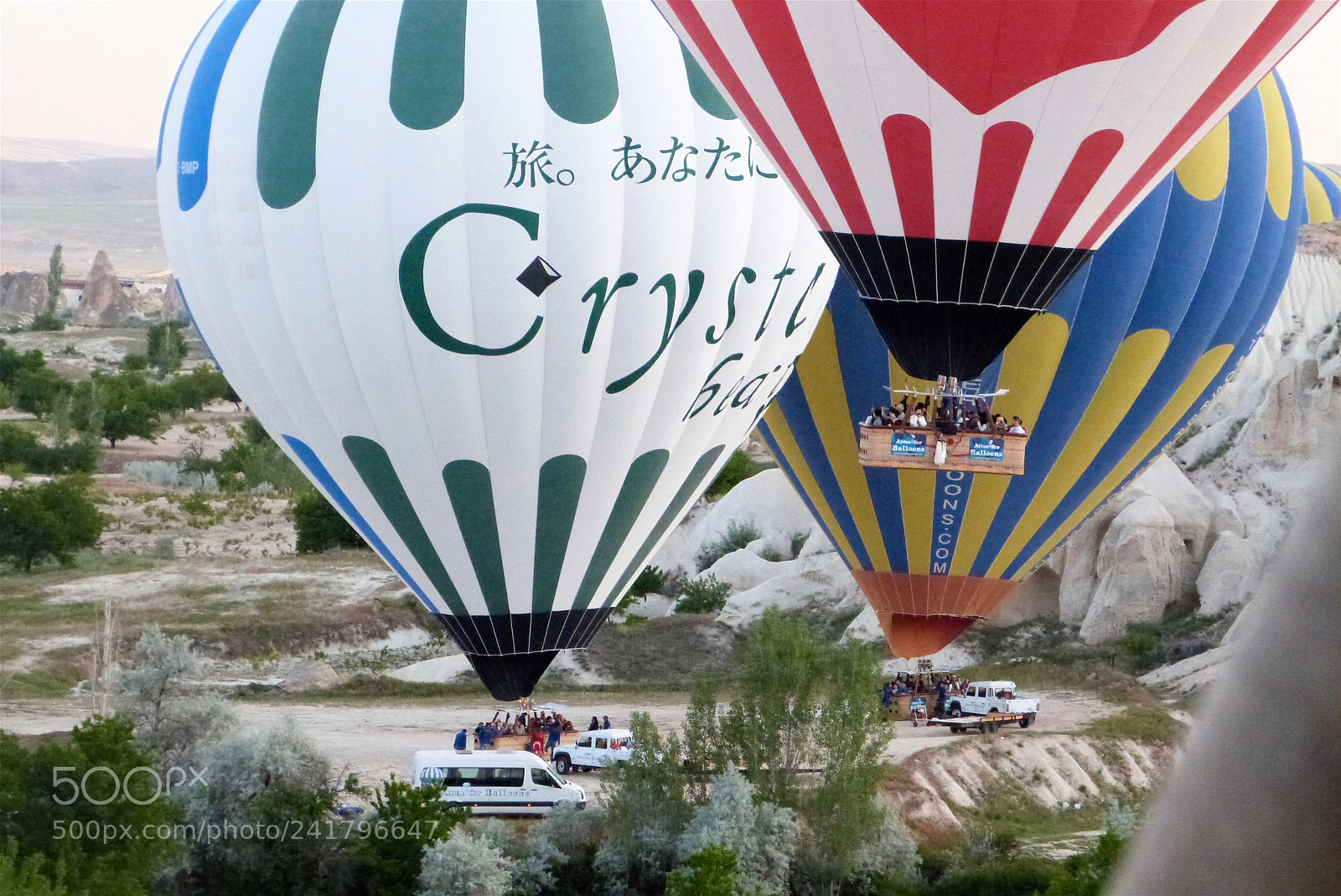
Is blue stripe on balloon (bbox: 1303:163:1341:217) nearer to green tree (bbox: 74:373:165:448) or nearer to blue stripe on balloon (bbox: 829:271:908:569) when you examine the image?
blue stripe on balloon (bbox: 829:271:908:569)

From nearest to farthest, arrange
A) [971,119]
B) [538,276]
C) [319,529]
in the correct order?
[971,119] < [538,276] < [319,529]

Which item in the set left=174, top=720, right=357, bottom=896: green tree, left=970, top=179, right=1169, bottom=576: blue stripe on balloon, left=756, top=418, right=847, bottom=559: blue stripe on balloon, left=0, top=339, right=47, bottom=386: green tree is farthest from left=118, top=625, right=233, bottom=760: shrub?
left=0, top=339, right=47, bottom=386: green tree

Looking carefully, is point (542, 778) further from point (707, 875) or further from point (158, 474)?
point (158, 474)

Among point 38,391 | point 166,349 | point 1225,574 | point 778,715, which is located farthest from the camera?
point 166,349

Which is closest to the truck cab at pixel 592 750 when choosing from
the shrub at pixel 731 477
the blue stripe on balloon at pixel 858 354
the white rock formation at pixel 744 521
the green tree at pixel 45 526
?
the blue stripe on balloon at pixel 858 354

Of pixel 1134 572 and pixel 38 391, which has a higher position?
pixel 38 391

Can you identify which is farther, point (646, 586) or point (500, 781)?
point (646, 586)

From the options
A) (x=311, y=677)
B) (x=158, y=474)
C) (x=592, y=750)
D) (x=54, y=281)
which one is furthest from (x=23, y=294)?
(x=592, y=750)
